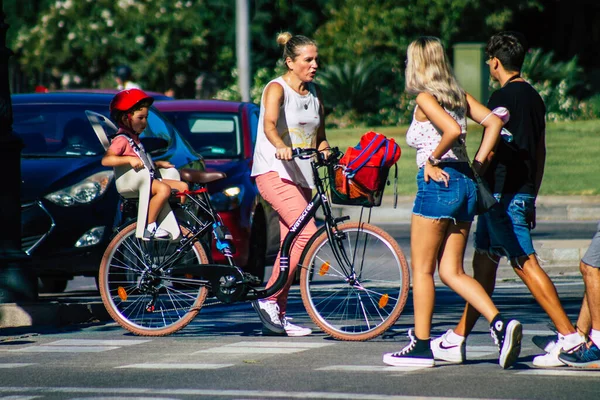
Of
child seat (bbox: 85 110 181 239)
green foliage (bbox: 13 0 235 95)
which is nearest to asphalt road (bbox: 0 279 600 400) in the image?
child seat (bbox: 85 110 181 239)

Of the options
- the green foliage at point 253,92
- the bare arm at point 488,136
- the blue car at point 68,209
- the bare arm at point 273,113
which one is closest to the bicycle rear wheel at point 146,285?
the bare arm at point 273,113

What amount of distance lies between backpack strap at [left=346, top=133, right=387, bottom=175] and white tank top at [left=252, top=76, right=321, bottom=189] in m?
0.61

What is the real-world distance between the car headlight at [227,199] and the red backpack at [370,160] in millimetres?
3335

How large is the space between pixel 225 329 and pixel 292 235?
34.1 inches

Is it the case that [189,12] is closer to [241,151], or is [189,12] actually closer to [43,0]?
[43,0]

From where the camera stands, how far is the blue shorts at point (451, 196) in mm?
6730

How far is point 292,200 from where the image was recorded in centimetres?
802

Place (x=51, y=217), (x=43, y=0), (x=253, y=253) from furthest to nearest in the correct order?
(x=43, y=0) < (x=253, y=253) < (x=51, y=217)

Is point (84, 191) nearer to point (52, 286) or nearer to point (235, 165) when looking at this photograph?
point (235, 165)

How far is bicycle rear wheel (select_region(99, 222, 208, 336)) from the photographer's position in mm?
8086

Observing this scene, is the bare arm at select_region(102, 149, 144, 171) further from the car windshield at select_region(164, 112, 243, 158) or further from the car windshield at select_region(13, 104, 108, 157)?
the car windshield at select_region(164, 112, 243, 158)

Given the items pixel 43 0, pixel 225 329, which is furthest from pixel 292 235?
pixel 43 0

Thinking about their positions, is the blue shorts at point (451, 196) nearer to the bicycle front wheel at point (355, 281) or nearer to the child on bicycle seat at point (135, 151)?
the bicycle front wheel at point (355, 281)

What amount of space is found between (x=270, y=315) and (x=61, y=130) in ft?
11.0
